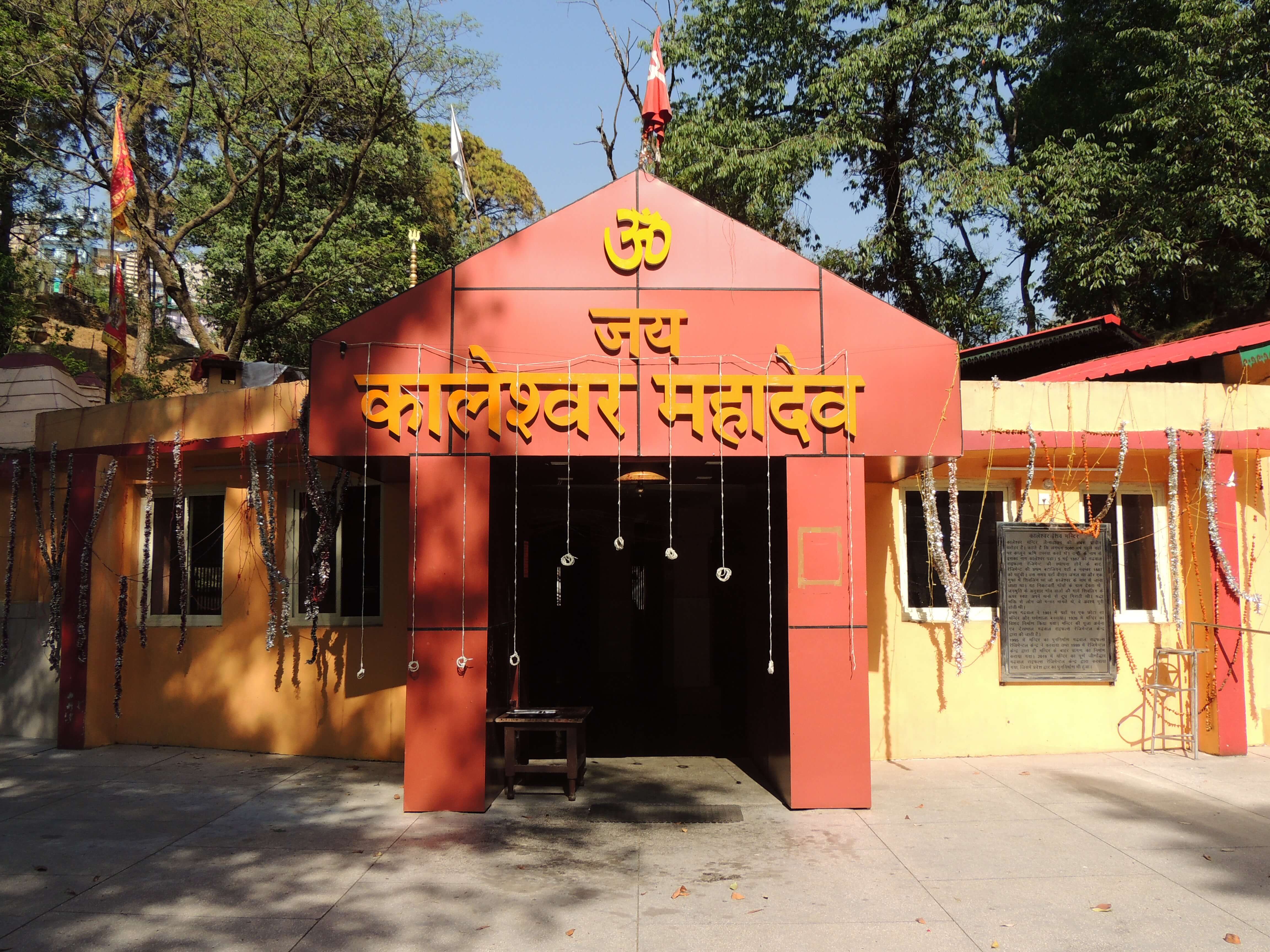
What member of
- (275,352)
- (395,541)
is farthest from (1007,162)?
(395,541)

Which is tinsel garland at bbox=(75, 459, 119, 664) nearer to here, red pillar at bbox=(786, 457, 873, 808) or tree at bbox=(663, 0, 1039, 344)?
red pillar at bbox=(786, 457, 873, 808)

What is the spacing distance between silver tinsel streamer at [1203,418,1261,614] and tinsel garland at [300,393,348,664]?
8072 millimetres

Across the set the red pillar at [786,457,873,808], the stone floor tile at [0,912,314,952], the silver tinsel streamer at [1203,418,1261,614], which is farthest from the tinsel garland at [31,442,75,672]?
the silver tinsel streamer at [1203,418,1261,614]

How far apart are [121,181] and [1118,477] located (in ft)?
37.9

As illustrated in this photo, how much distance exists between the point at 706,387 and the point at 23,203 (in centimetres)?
2744

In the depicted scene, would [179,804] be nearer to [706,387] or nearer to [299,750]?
[299,750]

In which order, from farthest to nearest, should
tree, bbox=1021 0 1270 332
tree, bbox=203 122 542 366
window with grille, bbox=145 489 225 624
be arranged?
tree, bbox=203 122 542 366
tree, bbox=1021 0 1270 332
window with grille, bbox=145 489 225 624

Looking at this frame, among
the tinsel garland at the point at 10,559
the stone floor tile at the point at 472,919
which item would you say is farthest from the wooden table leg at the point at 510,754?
the tinsel garland at the point at 10,559

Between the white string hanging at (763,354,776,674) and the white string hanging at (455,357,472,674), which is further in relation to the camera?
the white string hanging at (763,354,776,674)

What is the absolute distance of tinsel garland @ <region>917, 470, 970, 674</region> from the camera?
28.1ft

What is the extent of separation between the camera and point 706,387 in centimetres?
757

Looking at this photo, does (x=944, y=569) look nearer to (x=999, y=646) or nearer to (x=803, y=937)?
(x=999, y=646)

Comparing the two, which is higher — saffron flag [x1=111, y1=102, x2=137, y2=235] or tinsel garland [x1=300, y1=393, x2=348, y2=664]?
saffron flag [x1=111, y1=102, x2=137, y2=235]

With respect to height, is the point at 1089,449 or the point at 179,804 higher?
the point at 1089,449
